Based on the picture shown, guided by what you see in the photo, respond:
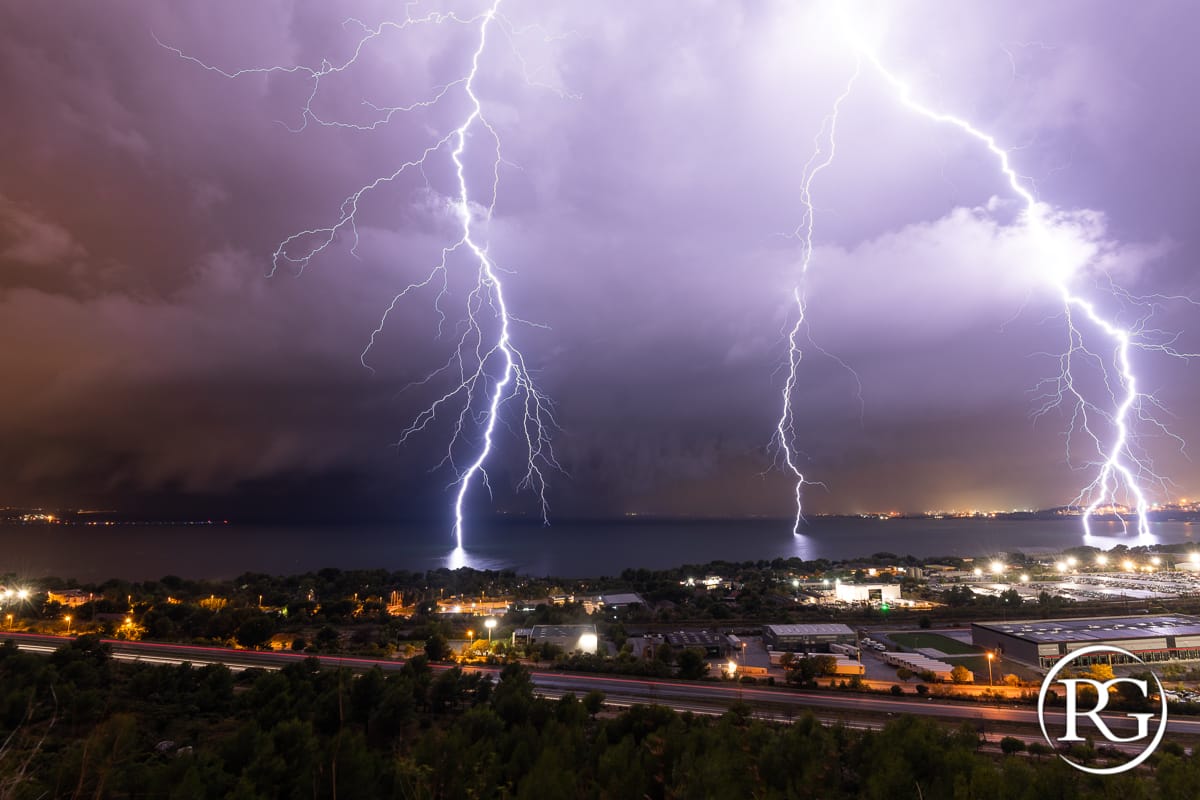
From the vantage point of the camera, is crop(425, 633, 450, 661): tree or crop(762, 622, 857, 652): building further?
crop(762, 622, 857, 652): building

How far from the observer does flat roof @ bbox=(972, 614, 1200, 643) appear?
2028 centimetres

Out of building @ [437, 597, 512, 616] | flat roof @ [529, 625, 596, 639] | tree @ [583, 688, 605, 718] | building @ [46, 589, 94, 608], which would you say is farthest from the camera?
building @ [437, 597, 512, 616]

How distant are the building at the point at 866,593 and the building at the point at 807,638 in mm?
13392

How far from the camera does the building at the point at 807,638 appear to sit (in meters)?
22.6

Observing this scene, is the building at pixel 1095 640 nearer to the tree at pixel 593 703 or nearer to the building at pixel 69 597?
the tree at pixel 593 703

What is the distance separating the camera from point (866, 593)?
3656 cm

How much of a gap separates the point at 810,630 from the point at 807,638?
0.94 metres

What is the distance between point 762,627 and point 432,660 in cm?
1509

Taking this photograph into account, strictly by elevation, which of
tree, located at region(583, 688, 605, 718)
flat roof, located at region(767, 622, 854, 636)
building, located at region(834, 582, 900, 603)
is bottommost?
building, located at region(834, 582, 900, 603)

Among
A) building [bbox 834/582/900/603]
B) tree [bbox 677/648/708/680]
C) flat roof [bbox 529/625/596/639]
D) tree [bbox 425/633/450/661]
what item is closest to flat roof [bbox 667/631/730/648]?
flat roof [bbox 529/625/596/639]

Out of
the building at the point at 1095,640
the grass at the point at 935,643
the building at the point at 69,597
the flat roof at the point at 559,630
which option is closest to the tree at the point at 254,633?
the flat roof at the point at 559,630

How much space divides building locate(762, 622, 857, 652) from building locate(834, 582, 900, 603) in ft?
43.9

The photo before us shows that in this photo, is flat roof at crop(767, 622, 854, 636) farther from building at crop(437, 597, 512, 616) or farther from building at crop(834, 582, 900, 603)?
building at crop(437, 597, 512, 616)

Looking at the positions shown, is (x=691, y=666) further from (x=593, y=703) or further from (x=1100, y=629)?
(x=1100, y=629)
